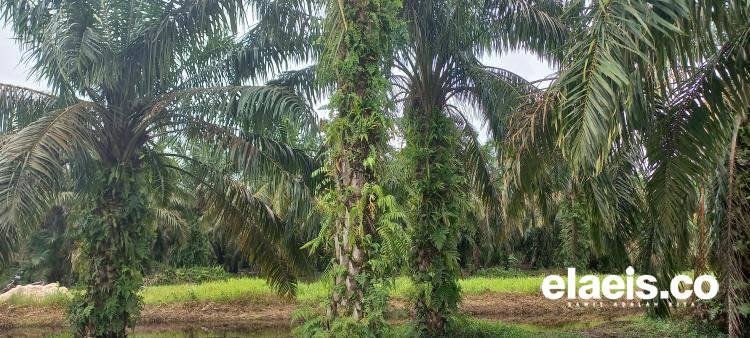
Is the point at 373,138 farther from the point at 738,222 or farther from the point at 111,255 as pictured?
the point at 111,255

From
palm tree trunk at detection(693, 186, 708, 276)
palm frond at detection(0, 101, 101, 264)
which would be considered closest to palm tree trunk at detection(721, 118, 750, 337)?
palm tree trunk at detection(693, 186, 708, 276)

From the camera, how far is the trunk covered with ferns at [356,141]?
596 cm

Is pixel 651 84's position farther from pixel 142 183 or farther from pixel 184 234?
pixel 184 234

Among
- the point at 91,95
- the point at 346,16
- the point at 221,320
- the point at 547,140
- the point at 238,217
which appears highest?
the point at 346,16

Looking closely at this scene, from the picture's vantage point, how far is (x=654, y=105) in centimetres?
552

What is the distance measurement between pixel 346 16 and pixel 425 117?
304cm

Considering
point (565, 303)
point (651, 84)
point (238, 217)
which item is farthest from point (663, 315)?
point (565, 303)

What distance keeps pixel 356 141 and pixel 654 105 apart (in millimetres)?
2606

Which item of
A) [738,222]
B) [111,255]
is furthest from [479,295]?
[738,222]

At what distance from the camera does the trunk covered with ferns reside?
596 cm

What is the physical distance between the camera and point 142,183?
312 inches

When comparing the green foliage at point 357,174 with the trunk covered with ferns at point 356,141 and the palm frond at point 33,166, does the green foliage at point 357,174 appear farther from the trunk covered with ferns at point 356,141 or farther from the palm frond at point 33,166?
the palm frond at point 33,166

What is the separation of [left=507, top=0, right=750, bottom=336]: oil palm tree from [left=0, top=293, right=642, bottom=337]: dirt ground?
7556 mm

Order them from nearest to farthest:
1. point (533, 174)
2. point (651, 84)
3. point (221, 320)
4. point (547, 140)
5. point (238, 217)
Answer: point (651, 84) < point (547, 140) < point (533, 174) < point (238, 217) < point (221, 320)
